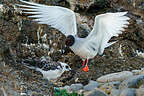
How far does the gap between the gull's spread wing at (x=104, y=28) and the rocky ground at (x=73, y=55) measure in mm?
709

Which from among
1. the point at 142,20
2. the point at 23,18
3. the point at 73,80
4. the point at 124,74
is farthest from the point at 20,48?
the point at 142,20

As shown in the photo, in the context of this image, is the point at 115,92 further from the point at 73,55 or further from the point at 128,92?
the point at 73,55

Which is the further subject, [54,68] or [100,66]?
[100,66]

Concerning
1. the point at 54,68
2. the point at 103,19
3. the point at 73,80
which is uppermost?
the point at 103,19

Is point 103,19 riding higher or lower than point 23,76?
higher

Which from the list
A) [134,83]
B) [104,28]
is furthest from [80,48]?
[134,83]

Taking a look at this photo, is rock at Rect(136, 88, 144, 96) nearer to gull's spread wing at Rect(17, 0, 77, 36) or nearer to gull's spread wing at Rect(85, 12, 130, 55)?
gull's spread wing at Rect(85, 12, 130, 55)

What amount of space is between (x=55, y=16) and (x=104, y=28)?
0.85 metres

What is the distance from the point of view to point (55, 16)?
4887mm

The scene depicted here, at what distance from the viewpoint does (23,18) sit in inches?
276

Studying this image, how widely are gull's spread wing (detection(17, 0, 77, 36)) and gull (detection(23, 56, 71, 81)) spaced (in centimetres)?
64

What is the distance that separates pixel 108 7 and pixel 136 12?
3.11 feet

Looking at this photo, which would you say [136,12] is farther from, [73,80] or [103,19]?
[103,19]

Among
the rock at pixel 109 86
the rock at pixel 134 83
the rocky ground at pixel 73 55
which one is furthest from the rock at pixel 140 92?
the rock at pixel 109 86
